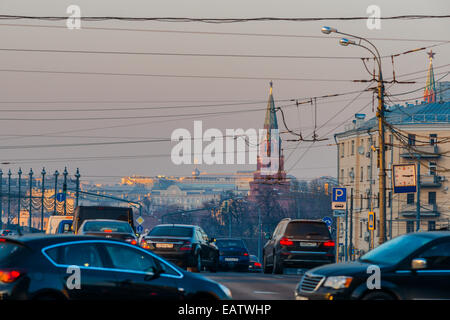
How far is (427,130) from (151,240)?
7597cm

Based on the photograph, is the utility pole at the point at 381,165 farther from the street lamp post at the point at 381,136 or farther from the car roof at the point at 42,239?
the car roof at the point at 42,239

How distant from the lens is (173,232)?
1073 inches

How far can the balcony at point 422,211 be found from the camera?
3632 inches

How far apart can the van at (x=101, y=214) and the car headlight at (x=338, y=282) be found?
21831 mm

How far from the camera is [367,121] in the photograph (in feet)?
351

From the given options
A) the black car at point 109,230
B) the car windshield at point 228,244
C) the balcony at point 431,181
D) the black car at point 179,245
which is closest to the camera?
the black car at point 109,230

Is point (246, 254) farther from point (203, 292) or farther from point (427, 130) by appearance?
point (427, 130)

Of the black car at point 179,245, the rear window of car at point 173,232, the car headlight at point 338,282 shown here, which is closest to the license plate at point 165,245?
the black car at point 179,245

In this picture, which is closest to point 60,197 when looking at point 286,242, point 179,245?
point 179,245

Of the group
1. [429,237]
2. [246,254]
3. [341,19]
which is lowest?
[246,254]

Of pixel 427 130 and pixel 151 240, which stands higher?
pixel 427 130

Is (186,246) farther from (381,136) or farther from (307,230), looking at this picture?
(381,136)
